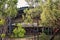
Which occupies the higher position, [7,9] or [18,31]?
[7,9]

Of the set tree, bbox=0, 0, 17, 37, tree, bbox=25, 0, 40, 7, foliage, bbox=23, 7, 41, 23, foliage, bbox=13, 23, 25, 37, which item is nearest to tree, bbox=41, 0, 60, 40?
foliage, bbox=23, 7, 41, 23

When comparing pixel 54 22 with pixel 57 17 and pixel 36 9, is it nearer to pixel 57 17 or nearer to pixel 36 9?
pixel 57 17

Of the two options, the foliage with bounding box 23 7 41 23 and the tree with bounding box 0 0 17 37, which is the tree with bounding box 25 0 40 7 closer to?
the foliage with bounding box 23 7 41 23

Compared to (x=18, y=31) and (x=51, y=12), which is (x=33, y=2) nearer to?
(x=18, y=31)

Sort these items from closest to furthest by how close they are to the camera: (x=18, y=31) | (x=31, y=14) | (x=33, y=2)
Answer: (x=18, y=31) → (x=31, y=14) → (x=33, y=2)

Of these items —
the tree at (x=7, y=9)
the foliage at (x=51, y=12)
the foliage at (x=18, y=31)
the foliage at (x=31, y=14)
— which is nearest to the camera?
the foliage at (x=51, y=12)

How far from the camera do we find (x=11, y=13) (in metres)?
15.4

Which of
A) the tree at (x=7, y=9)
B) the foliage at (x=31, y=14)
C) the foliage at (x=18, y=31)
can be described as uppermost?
the tree at (x=7, y=9)

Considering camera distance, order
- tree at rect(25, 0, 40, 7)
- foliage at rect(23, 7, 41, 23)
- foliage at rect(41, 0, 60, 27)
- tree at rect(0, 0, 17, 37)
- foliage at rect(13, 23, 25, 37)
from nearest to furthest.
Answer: foliage at rect(41, 0, 60, 27) → tree at rect(0, 0, 17, 37) → foliage at rect(13, 23, 25, 37) → foliage at rect(23, 7, 41, 23) → tree at rect(25, 0, 40, 7)

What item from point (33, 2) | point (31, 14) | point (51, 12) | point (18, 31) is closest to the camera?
point (51, 12)

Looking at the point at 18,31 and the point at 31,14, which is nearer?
the point at 18,31

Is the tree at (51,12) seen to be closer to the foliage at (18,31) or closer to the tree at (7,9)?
the foliage at (18,31)

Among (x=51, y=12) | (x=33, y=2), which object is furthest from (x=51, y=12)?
(x=33, y=2)

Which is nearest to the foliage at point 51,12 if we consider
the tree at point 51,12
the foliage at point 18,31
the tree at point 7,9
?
the tree at point 51,12
